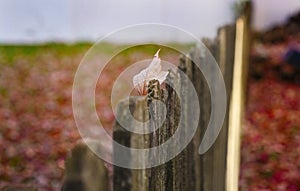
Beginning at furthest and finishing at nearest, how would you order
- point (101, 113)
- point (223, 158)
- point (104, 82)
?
point (104, 82) → point (101, 113) → point (223, 158)

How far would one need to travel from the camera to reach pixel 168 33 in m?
6.00

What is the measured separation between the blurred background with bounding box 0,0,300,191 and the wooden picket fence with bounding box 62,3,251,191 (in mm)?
766

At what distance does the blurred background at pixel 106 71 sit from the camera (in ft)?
11.5

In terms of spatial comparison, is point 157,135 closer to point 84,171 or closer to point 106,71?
point 84,171

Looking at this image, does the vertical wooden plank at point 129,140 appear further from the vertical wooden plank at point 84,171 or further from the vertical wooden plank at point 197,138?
the vertical wooden plank at point 197,138

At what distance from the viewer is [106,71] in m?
5.97

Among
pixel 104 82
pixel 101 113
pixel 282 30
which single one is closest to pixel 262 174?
pixel 101 113

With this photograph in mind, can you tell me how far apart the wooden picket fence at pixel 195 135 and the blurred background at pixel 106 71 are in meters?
0.77

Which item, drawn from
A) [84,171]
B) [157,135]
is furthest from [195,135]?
[84,171]

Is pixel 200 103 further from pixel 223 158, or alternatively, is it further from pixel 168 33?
pixel 168 33

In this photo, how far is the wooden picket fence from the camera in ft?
3.67

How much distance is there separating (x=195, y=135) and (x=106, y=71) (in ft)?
14.0

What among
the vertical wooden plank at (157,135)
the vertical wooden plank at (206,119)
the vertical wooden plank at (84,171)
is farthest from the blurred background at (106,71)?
the vertical wooden plank at (84,171)

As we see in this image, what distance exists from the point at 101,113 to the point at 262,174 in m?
1.46
